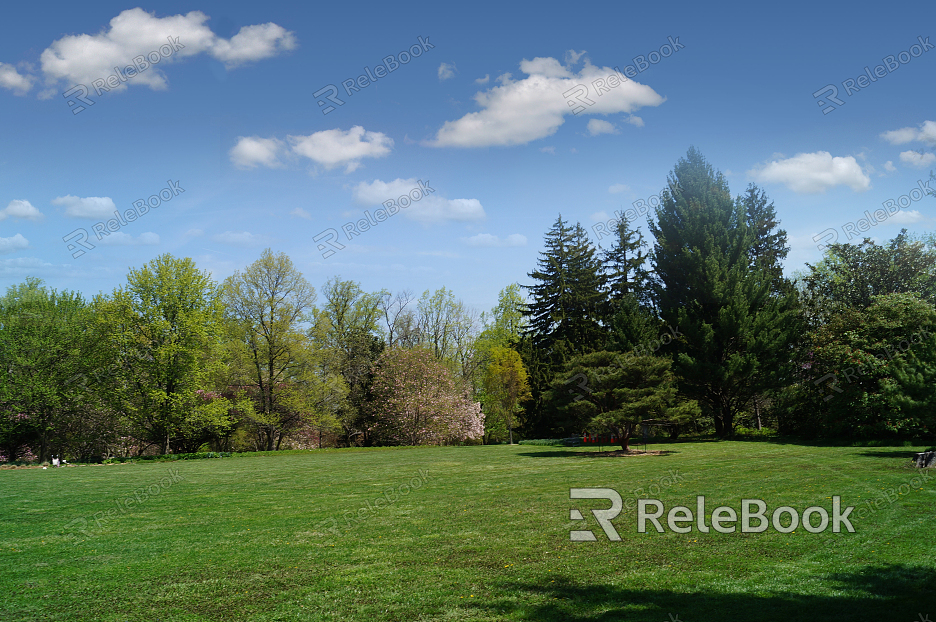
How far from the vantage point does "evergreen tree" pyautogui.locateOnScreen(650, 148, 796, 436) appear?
1312 inches

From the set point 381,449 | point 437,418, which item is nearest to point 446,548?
point 381,449

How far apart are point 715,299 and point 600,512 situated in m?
27.2

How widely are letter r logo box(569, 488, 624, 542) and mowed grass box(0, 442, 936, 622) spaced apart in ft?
0.57

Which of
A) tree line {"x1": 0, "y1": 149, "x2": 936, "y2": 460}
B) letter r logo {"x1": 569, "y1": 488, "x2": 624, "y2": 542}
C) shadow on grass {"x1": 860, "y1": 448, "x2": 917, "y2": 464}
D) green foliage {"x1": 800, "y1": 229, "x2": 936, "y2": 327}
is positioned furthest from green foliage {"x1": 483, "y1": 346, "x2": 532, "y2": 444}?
letter r logo {"x1": 569, "y1": 488, "x2": 624, "y2": 542}

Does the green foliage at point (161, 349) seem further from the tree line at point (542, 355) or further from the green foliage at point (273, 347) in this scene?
the green foliage at point (273, 347)

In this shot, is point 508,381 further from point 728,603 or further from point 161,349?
point 728,603

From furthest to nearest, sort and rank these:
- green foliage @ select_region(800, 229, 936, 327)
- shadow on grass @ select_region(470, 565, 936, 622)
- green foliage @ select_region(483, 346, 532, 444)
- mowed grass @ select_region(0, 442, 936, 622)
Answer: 1. green foliage @ select_region(483, 346, 532, 444)
2. green foliage @ select_region(800, 229, 936, 327)
3. mowed grass @ select_region(0, 442, 936, 622)
4. shadow on grass @ select_region(470, 565, 936, 622)

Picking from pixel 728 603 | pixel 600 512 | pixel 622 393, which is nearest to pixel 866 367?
pixel 622 393

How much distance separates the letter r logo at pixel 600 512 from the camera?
352 inches

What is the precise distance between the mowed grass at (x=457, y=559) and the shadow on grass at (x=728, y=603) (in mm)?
26

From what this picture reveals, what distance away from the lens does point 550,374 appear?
45.8 meters

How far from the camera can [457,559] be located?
7.88 metres

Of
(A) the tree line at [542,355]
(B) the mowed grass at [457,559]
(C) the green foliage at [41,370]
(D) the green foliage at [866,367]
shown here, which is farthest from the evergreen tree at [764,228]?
(C) the green foliage at [41,370]

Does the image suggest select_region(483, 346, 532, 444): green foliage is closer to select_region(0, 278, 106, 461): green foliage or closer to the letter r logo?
select_region(0, 278, 106, 461): green foliage
